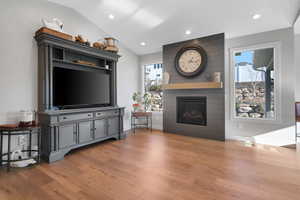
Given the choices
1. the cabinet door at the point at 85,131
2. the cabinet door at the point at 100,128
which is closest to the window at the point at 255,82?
the cabinet door at the point at 100,128

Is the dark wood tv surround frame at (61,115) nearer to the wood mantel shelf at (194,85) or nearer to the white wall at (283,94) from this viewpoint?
the wood mantel shelf at (194,85)

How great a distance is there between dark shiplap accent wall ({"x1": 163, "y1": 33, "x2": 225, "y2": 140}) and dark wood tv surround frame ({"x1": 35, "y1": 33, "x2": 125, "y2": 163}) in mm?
2007

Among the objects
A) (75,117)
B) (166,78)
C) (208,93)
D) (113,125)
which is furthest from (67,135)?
(208,93)

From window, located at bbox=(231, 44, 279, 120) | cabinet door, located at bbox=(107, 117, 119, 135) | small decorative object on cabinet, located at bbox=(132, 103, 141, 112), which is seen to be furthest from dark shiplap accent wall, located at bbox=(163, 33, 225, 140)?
cabinet door, located at bbox=(107, 117, 119, 135)

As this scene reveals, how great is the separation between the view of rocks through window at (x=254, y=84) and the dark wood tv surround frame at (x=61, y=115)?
11.3 feet

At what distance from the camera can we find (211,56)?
4016 mm

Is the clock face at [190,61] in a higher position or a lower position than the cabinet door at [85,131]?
higher

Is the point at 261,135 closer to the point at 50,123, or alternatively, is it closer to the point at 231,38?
the point at 231,38

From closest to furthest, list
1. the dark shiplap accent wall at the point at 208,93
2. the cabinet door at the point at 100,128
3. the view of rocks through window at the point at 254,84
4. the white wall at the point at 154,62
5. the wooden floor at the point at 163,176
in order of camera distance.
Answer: the wooden floor at the point at 163,176
the cabinet door at the point at 100,128
the view of rocks through window at the point at 254,84
the dark shiplap accent wall at the point at 208,93
the white wall at the point at 154,62

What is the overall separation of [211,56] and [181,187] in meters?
3.33

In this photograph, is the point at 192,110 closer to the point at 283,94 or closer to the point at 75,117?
the point at 283,94

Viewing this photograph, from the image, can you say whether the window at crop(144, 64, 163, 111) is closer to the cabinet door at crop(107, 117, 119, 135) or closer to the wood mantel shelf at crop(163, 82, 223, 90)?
the wood mantel shelf at crop(163, 82, 223, 90)

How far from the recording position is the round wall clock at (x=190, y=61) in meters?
4.12

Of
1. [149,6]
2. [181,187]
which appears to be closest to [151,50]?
[149,6]
